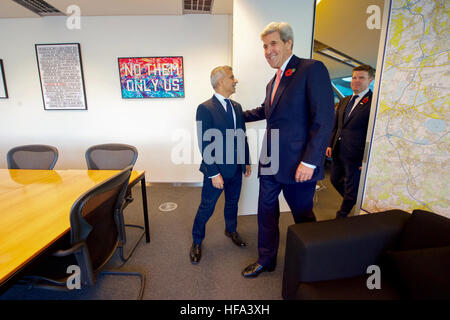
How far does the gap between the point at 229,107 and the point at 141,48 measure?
2.43 m

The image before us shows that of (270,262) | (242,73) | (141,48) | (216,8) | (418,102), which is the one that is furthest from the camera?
(141,48)

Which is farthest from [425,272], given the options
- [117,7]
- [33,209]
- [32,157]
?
[117,7]

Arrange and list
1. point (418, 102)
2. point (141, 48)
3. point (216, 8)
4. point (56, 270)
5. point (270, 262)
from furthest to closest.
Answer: point (141, 48), point (216, 8), point (270, 262), point (418, 102), point (56, 270)

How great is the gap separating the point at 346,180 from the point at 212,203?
1.51 metres

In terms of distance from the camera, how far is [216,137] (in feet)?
5.69

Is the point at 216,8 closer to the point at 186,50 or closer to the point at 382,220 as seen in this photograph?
the point at 186,50

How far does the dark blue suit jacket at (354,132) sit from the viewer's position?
2.18 m

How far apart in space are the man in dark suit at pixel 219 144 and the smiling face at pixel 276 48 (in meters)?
0.42

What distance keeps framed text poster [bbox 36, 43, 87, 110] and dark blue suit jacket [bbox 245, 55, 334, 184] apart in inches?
135

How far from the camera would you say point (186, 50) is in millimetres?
3424

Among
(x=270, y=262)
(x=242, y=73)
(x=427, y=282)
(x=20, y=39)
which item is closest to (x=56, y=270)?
(x=270, y=262)

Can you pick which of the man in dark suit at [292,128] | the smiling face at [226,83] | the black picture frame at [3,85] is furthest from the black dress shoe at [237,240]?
the black picture frame at [3,85]

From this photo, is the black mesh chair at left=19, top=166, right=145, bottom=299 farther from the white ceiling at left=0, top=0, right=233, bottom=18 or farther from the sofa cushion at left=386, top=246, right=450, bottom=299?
the white ceiling at left=0, top=0, right=233, bottom=18

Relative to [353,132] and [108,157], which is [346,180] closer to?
[353,132]
